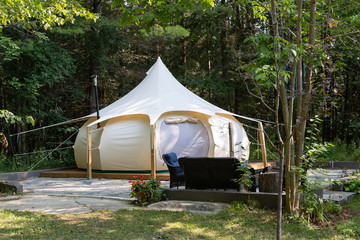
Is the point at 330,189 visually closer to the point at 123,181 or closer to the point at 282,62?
the point at 282,62

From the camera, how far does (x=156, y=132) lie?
37.1 feet

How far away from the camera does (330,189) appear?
7180 mm

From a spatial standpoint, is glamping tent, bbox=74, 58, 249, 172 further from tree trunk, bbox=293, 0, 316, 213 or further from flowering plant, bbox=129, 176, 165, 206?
tree trunk, bbox=293, 0, 316, 213

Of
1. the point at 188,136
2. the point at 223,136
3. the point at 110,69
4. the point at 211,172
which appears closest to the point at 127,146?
the point at 188,136

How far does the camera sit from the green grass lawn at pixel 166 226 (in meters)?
4.43

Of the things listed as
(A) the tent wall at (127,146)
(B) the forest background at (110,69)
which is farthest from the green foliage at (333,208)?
(A) the tent wall at (127,146)

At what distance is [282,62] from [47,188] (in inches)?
256

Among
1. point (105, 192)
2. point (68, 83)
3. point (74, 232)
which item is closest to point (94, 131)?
point (105, 192)

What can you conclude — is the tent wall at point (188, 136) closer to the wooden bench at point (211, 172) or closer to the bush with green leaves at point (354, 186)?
the wooden bench at point (211, 172)

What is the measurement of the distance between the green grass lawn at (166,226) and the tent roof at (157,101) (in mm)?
5263

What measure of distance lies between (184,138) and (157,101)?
136 cm

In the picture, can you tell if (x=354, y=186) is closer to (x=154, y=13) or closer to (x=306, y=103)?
(x=306, y=103)

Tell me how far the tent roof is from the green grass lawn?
5263mm

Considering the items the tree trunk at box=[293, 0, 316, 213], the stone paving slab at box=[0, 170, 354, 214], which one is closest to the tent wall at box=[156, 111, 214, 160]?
the stone paving slab at box=[0, 170, 354, 214]
